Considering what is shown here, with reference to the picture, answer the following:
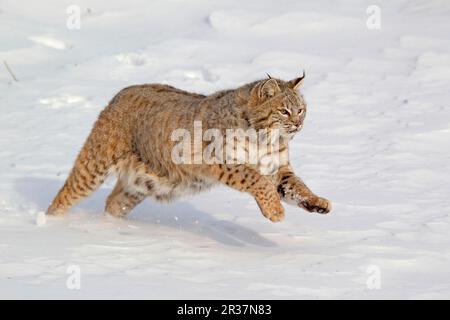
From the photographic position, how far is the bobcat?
7.67 meters

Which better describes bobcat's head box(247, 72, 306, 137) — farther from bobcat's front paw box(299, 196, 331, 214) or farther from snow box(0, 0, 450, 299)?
snow box(0, 0, 450, 299)

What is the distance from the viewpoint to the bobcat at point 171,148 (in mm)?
7668

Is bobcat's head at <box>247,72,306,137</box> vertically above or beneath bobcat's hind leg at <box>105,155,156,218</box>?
above

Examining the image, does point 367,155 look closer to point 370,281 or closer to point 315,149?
point 315,149

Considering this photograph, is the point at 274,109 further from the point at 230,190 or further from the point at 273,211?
the point at 230,190

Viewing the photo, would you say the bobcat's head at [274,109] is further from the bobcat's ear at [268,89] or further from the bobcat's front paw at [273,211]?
the bobcat's front paw at [273,211]

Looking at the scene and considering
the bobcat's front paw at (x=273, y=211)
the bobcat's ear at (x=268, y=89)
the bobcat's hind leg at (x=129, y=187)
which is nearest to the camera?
the bobcat's front paw at (x=273, y=211)

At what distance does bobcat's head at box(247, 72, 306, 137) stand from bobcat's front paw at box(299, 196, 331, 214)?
545 millimetres

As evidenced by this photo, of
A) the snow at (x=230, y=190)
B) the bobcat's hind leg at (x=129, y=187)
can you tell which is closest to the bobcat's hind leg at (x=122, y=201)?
the bobcat's hind leg at (x=129, y=187)

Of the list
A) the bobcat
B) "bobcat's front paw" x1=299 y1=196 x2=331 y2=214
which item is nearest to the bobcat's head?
the bobcat

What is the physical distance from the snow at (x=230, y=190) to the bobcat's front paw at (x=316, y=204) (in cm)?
29

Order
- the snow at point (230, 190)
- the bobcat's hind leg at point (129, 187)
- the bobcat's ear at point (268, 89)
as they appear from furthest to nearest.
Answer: the bobcat's hind leg at point (129, 187) < the bobcat's ear at point (268, 89) < the snow at point (230, 190)

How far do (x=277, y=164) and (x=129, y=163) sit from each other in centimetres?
128

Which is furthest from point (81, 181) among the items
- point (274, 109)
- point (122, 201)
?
point (274, 109)
